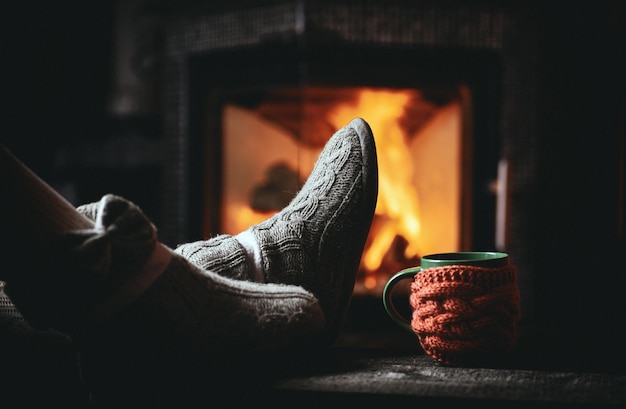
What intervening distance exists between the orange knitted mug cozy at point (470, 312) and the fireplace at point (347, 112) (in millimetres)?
863

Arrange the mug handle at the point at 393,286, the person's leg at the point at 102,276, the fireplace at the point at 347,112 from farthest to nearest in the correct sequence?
the fireplace at the point at 347,112 → the mug handle at the point at 393,286 → the person's leg at the point at 102,276

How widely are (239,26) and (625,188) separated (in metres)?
0.94

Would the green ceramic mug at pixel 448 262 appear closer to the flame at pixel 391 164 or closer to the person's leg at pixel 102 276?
the person's leg at pixel 102 276

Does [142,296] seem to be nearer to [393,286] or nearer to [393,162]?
[393,286]

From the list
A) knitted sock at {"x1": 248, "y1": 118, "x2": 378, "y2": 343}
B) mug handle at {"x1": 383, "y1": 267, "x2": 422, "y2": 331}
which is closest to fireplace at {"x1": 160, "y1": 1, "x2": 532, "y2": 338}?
knitted sock at {"x1": 248, "y1": 118, "x2": 378, "y2": 343}

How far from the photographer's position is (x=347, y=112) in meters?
1.41

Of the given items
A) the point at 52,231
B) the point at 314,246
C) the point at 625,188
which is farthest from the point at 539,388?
the point at 625,188

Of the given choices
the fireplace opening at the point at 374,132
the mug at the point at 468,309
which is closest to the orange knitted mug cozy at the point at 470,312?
the mug at the point at 468,309

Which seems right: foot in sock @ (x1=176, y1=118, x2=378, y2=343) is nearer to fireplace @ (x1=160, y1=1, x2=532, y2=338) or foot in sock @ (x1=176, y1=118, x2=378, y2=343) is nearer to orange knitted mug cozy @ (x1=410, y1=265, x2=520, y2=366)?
orange knitted mug cozy @ (x1=410, y1=265, x2=520, y2=366)

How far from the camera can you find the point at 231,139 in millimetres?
1440

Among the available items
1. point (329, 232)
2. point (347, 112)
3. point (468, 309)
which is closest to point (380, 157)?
point (347, 112)

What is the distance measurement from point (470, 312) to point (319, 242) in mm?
183

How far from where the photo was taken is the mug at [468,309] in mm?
502

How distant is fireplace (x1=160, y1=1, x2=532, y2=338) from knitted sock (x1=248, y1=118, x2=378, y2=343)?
70 centimetres
